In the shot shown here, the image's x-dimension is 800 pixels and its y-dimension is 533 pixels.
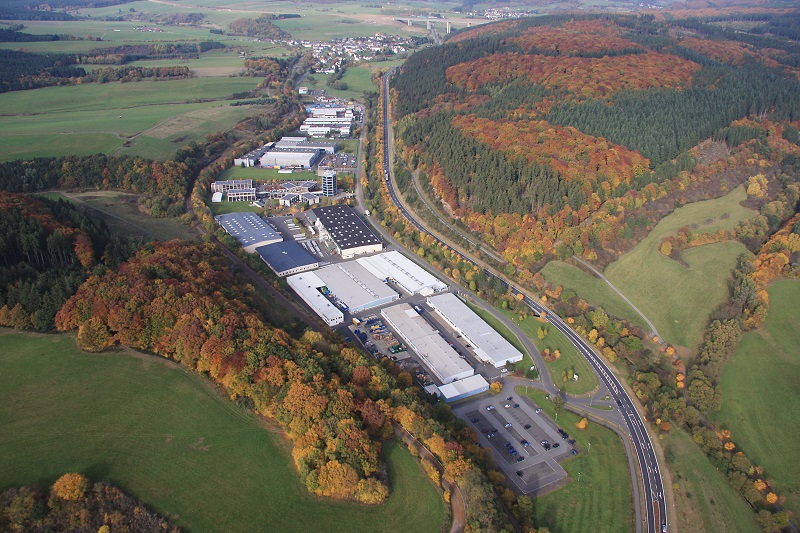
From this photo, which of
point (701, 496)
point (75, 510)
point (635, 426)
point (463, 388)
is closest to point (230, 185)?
point (463, 388)

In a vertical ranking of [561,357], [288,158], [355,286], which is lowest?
[561,357]

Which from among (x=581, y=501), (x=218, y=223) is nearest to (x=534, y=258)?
(x=581, y=501)

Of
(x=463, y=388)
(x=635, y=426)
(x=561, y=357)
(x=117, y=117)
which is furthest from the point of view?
(x=117, y=117)

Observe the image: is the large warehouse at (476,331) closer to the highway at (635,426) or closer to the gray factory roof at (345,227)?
the highway at (635,426)

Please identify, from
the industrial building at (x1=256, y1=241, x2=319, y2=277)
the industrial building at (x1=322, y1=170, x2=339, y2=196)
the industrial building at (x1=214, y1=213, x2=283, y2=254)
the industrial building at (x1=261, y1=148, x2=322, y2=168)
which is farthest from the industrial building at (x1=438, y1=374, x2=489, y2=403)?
the industrial building at (x1=261, y1=148, x2=322, y2=168)

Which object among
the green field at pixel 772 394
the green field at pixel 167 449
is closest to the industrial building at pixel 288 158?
the green field at pixel 167 449

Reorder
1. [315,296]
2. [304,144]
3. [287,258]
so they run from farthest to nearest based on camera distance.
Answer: [304,144]
[287,258]
[315,296]

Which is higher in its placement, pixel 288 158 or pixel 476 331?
pixel 288 158

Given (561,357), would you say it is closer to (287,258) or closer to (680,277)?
(680,277)
